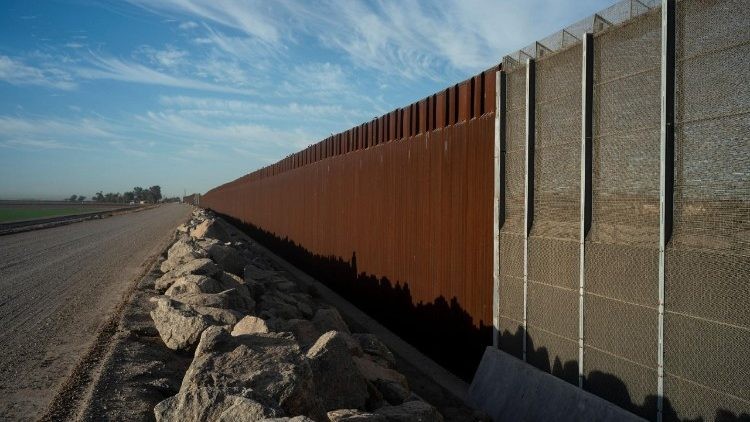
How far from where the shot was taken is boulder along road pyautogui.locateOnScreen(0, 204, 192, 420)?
229 inches

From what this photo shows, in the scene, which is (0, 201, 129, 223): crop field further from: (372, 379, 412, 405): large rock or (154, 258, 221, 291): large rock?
(372, 379, 412, 405): large rock

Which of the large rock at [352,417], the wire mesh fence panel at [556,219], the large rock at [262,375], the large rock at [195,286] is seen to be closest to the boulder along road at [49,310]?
the large rock at [195,286]

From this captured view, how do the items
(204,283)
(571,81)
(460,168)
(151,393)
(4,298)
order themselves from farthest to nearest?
(4,298) < (204,283) < (460,168) < (571,81) < (151,393)

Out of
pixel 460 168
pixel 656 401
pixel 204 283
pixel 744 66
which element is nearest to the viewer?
pixel 744 66

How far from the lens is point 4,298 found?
440 inches

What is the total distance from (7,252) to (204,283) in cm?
1689

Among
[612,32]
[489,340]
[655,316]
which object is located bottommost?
[489,340]

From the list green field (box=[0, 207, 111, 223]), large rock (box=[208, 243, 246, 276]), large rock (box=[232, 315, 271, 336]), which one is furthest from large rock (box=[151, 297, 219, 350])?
green field (box=[0, 207, 111, 223])

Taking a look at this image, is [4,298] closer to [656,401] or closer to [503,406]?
[503,406]

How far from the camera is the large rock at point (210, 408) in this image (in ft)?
11.9

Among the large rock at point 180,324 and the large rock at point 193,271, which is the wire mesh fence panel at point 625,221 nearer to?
the large rock at point 180,324

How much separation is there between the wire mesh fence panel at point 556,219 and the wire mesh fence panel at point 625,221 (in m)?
0.24

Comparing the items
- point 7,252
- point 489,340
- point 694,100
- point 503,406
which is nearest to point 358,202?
point 489,340

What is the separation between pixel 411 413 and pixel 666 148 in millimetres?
3171
